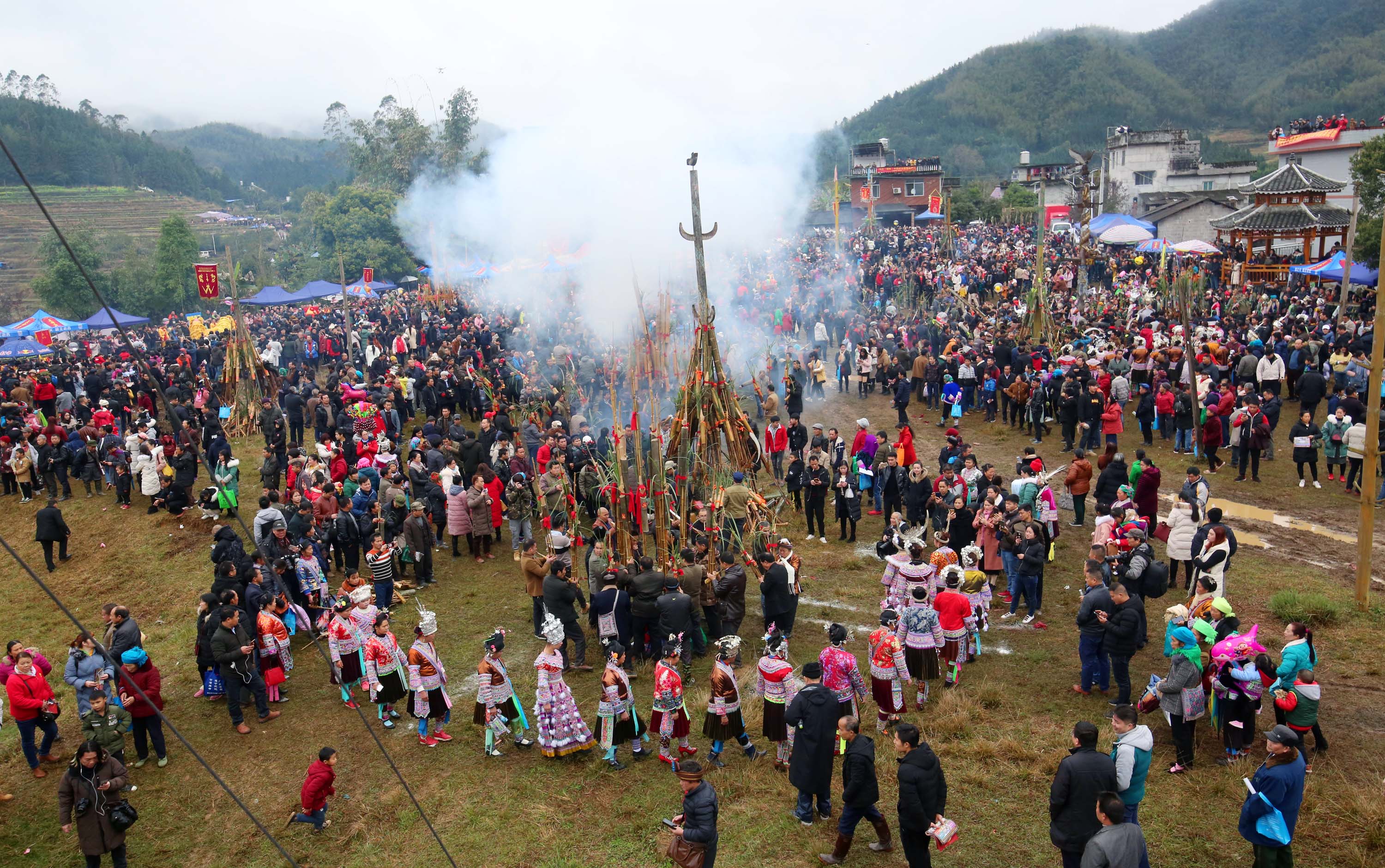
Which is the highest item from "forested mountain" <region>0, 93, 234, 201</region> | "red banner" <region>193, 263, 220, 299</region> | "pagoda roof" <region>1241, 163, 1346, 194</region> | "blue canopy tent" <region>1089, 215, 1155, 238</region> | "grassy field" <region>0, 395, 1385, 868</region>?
"forested mountain" <region>0, 93, 234, 201</region>

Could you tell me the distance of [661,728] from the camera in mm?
8312

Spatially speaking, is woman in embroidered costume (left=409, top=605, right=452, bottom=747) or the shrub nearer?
woman in embroidered costume (left=409, top=605, right=452, bottom=747)

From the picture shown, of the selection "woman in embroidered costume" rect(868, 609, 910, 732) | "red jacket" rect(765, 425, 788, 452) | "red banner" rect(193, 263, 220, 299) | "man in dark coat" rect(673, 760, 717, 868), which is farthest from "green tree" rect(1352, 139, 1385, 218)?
"red banner" rect(193, 263, 220, 299)

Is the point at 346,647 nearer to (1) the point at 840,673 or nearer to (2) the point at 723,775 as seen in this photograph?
(2) the point at 723,775

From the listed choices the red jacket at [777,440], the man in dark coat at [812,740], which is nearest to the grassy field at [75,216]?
the red jacket at [777,440]

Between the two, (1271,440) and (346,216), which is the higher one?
(346,216)

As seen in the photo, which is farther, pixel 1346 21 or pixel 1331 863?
pixel 1346 21

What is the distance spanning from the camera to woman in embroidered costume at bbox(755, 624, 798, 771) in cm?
805

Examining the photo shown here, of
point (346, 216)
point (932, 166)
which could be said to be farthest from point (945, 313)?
point (932, 166)

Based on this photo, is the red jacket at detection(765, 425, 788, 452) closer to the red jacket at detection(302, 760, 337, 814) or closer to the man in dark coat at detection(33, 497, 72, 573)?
the red jacket at detection(302, 760, 337, 814)

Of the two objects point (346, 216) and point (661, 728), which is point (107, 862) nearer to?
point (661, 728)

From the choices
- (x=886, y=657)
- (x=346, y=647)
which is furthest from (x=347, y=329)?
(x=886, y=657)

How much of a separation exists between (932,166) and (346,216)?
45484 mm

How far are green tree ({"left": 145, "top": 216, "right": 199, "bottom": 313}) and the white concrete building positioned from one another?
183 ft
